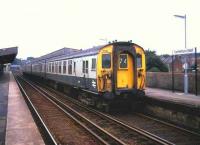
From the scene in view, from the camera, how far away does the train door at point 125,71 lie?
55.5ft

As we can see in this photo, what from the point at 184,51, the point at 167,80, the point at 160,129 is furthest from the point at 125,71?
the point at 167,80

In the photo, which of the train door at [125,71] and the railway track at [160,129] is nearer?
the railway track at [160,129]

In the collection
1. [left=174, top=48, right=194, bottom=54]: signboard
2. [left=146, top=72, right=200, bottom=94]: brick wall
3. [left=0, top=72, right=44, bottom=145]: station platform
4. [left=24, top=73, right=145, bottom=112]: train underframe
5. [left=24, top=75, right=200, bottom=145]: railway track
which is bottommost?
[left=24, top=75, right=200, bottom=145]: railway track

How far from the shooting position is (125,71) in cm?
1711

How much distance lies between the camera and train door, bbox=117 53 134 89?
666 inches

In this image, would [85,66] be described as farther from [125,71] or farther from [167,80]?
[167,80]

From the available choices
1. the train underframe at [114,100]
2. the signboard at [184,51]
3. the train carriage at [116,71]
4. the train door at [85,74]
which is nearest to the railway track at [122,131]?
the train underframe at [114,100]

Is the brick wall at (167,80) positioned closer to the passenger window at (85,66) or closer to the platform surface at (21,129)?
the passenger window at (85,66)

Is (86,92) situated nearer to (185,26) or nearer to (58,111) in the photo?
(58,111)

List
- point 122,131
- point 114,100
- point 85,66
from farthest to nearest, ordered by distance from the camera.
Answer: point 85,66, point 114,100, point 122,131

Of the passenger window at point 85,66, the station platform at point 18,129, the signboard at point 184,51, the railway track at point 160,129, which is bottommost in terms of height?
the railway track at point 160,129

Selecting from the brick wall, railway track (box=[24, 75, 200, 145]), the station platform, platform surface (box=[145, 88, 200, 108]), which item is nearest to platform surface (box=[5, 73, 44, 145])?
the station platform

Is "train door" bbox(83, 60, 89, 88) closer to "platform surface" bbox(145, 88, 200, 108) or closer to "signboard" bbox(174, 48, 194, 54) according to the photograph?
"platform surface" bbox(145, 88, 200, 108)

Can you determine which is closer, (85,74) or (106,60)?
(106,60)
